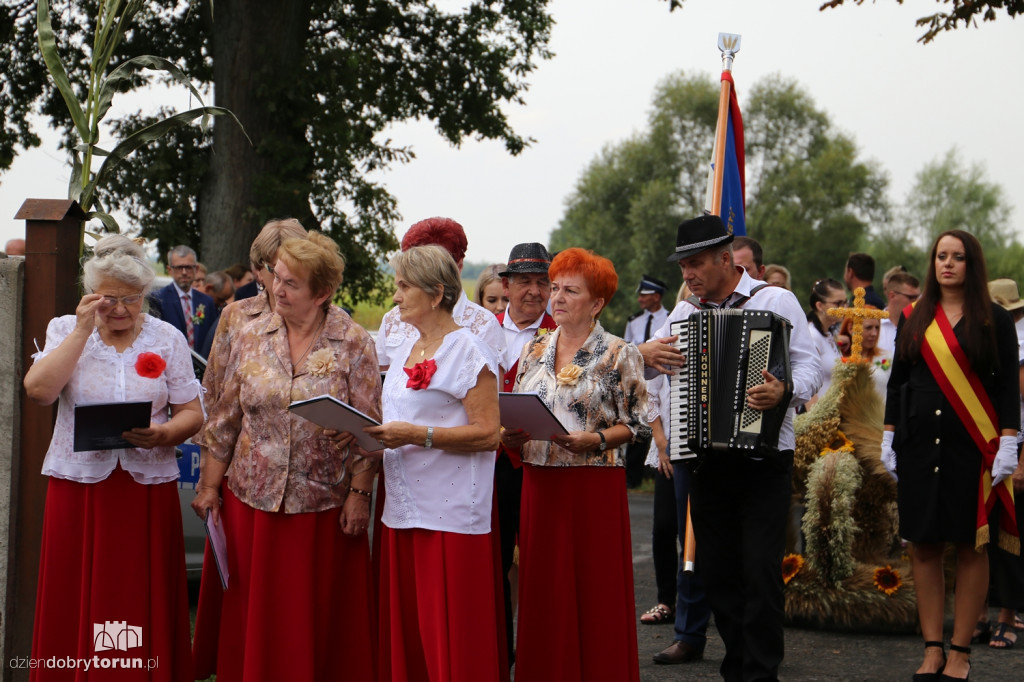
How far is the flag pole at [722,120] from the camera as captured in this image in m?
7.67

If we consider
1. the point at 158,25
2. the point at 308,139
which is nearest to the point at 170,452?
the point at 308,139

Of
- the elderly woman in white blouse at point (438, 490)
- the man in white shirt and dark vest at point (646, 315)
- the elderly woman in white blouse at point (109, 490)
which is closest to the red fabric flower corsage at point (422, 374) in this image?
the elderly woman in white blouse at point (438, 490)

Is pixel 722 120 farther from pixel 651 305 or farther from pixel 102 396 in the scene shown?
pixel 651 305

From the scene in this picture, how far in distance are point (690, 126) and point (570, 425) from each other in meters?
50.1

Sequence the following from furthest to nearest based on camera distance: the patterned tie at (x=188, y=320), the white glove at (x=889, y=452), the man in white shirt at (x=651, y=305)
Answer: the man in white shirt at (x=651, y=305), the patterned tie at (x=188, y=320), the white glove at (x=889, y=452)

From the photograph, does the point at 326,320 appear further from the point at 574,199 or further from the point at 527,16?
the point at 574,199

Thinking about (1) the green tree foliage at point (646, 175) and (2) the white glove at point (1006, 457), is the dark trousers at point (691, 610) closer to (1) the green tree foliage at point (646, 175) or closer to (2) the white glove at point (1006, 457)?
(2) the white glove at point (1006, 457)

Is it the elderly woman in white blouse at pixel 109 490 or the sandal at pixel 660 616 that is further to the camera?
the sandal at pixel 660 616

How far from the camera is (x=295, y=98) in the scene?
14359 millimetres

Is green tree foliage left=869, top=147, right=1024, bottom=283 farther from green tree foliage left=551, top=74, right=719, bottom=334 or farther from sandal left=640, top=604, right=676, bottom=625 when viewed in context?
sandal left=640, top=604, right=676, bottom=625

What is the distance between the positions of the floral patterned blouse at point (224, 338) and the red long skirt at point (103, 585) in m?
0.46

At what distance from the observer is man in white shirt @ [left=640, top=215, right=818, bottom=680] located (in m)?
4.95

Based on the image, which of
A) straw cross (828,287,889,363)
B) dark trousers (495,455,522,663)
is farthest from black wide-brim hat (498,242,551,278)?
straw cross (828,287,889,363)

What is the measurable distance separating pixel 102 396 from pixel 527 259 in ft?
7.72
